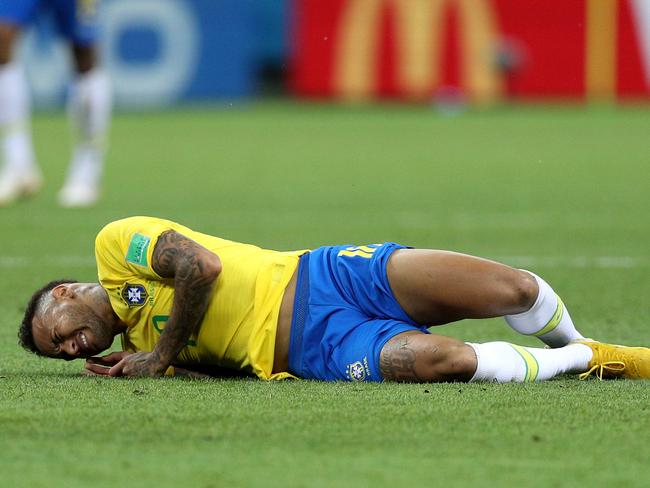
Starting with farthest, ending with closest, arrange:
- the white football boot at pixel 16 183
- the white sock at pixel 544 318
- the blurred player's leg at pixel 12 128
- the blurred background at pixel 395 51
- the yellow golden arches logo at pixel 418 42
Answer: the yellow golden arches logo at pixel 418 42, the blurred background at pixel 395 51, the white football boot at pixel 16 183, the blurred player's leg at pixel 12 128, the white sock at pixel 544 318

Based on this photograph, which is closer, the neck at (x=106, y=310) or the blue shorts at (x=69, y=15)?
the neck at (x=106, y=310)

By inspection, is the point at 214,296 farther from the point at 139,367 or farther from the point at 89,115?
the point at 89,115

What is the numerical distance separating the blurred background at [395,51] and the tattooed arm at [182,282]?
15.2 m

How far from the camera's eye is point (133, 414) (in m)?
3.80

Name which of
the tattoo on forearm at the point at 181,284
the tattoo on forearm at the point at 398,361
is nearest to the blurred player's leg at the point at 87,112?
the tattoo on forearm at the point at 181,284

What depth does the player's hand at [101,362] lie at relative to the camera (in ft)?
14.8

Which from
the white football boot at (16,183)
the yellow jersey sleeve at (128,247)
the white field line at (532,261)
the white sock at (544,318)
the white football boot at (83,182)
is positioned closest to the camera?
the yellow jersey sleeve at (128,247)

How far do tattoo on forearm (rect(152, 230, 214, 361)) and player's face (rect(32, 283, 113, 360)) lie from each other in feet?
0.77

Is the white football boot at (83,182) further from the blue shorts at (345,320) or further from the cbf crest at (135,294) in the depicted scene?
the blue shorts at (345,320)

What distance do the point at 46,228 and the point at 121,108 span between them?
11290mm

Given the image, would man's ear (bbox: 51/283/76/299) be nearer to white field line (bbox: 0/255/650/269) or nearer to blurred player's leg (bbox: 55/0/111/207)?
white field line (bbox: 0/255/650/269)

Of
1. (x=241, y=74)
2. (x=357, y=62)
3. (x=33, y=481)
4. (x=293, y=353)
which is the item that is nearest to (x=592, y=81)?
(x=357, y=62)

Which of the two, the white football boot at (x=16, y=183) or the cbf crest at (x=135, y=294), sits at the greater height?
the cbf crest at (x=135, y=294)

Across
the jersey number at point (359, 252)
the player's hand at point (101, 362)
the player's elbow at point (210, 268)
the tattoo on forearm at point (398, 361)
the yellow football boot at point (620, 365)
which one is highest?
the player's elbow at point (210, 268)
